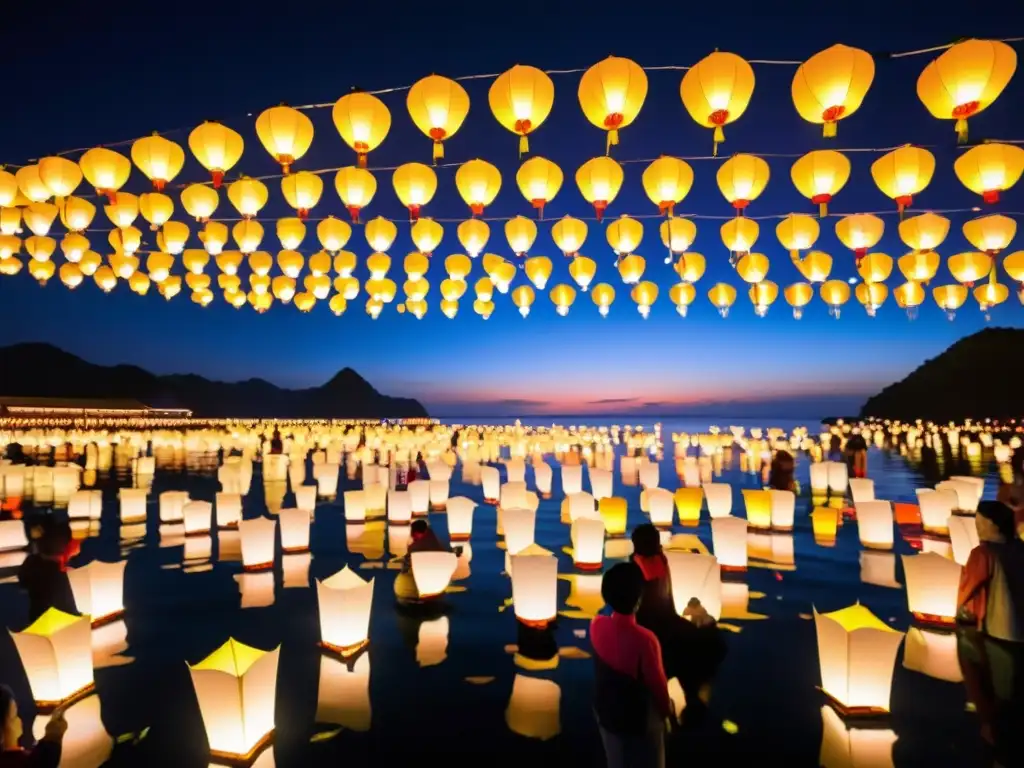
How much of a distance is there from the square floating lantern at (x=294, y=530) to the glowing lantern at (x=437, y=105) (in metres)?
5.51

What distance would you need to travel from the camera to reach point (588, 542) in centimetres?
793

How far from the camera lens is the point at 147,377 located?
116 meters

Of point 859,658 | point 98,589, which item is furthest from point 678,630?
point 98,589

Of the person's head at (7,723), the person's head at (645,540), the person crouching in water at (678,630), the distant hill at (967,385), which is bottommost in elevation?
the person crouching in water at (678,630)

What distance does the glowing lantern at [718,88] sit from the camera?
6840mm

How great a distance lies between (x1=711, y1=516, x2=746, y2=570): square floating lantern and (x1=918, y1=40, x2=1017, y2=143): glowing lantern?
5.06 m

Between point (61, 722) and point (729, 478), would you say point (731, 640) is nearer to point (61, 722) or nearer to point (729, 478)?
point (61, 722)

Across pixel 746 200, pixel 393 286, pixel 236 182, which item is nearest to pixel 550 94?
pixel 746 200

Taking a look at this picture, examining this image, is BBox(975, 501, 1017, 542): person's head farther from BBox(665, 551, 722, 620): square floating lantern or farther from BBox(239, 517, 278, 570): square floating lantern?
BBox(239, 517, 278, 570): square floating lantern

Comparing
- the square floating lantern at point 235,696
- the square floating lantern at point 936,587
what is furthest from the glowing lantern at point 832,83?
the square floating lantern at point 235,696

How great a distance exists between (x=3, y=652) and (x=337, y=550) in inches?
164

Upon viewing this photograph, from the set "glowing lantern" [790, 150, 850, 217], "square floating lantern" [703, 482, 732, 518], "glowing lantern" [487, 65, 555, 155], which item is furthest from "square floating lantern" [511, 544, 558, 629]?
"glowing lantern" [790, 150, 850, 217]

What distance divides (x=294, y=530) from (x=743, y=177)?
8.22 metres

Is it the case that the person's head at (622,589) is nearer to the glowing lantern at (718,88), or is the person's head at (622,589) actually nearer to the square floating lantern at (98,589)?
the square floating lantern at (98,589)
